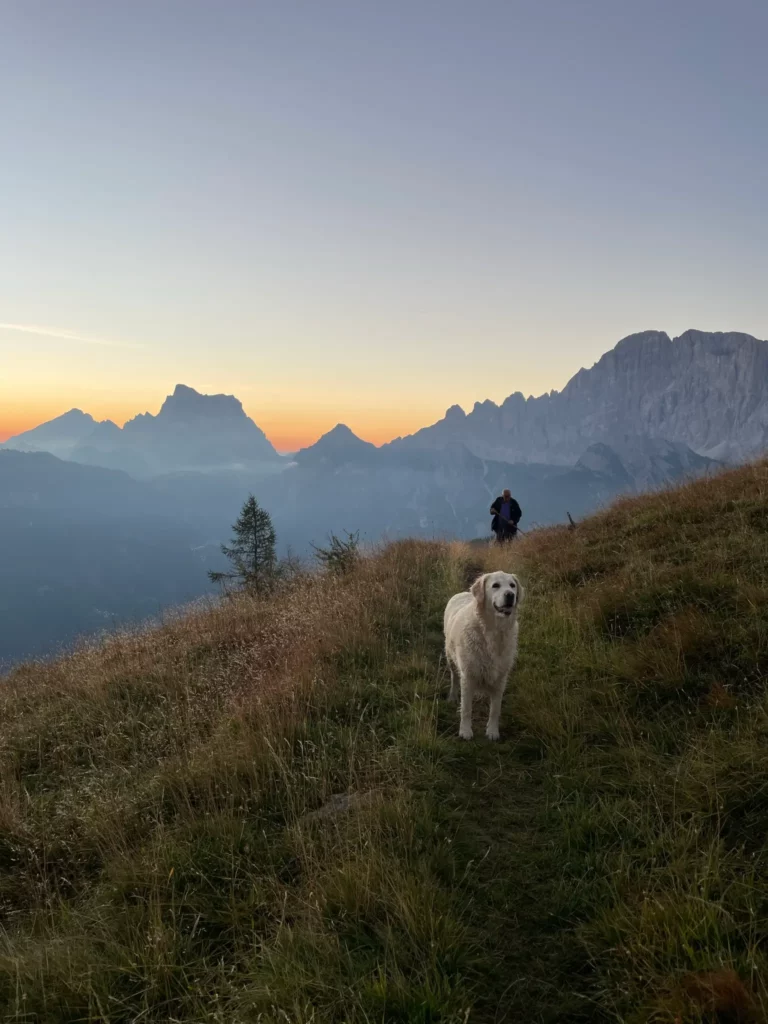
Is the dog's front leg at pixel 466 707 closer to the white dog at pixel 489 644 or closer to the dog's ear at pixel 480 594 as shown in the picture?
the white dog at pixel 489 644

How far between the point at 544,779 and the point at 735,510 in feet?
24.6

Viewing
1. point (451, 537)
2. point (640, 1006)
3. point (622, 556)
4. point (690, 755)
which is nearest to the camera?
point (640, 1006)

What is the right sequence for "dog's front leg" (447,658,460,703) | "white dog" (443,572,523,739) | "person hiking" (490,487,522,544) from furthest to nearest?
"person hiking" (490,487,522,544) < "dog's front leg" (447,658,460,703) < "white dog" (443,572,523,739)

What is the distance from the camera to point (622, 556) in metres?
9.41

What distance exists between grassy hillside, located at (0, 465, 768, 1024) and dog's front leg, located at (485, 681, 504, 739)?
22cm

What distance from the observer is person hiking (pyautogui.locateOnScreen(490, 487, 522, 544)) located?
1838 cm

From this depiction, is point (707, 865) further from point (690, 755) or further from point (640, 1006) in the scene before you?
point (690, 755)

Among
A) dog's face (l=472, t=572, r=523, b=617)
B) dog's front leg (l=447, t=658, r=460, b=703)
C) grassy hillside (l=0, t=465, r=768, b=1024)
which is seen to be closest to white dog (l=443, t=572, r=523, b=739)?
dog's face (l=472, t=572, r=523, b=617)

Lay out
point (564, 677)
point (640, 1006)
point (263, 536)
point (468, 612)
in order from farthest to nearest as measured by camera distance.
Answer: point (263, 536) → point (468, 612) → point (564, 677) → point (640, 1006)

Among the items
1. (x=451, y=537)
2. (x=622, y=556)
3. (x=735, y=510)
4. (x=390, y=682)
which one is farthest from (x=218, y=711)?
(x=451, y=537)

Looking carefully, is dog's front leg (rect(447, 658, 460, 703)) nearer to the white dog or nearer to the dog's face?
the white dog

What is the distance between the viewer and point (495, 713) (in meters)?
5.76

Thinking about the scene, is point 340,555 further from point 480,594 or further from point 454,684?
point 480,594

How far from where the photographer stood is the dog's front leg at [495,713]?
18.5 feet
